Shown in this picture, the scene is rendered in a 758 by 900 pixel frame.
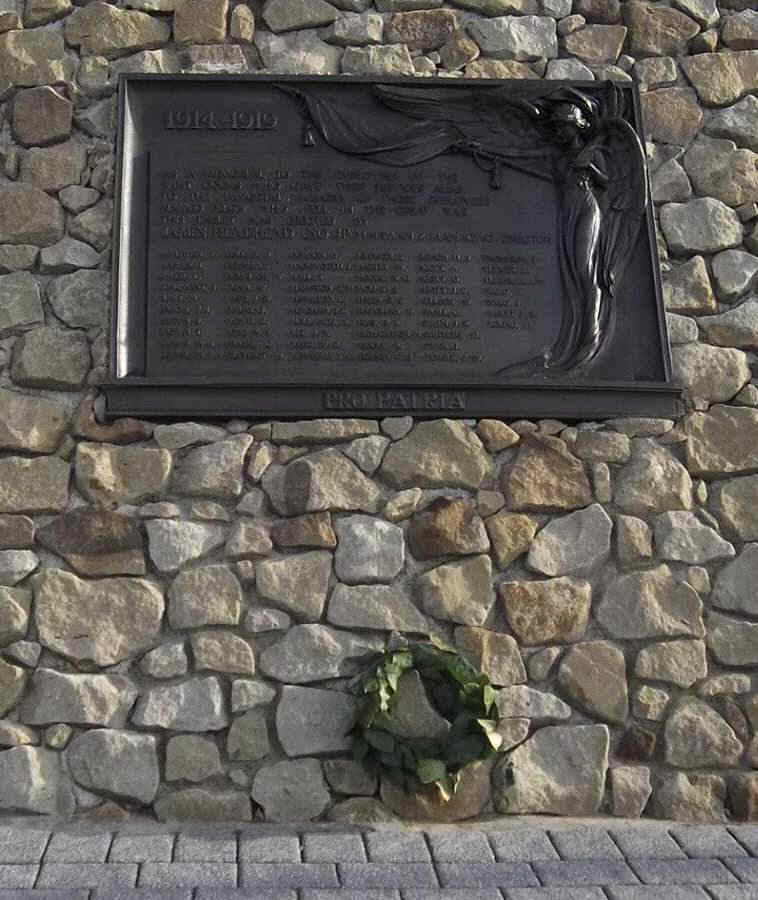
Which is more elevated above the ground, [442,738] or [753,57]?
[753,57]

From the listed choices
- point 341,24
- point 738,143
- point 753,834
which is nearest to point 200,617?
point 753,834

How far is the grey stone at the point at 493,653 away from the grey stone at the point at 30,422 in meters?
1.55

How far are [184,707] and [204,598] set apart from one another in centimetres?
35

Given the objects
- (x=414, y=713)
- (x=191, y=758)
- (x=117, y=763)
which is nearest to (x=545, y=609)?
(x=414, y=713)

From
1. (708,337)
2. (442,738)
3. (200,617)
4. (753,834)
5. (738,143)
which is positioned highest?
(738,143)

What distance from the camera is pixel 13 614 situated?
3.22 metres

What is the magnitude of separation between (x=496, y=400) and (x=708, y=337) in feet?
2.91

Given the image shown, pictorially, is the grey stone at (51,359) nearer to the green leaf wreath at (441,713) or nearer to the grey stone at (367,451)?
the grey stone at (367,451)

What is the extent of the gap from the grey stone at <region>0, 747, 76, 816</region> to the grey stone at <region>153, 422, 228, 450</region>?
42.7 inches

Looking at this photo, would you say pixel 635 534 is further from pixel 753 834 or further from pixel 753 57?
pixel 753 57

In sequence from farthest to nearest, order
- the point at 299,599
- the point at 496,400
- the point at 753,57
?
the point at 753,57, the point at 496,400, the point at 299,599

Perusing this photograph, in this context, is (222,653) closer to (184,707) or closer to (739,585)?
(184,707)

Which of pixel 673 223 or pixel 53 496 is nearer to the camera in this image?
pixel 53 496

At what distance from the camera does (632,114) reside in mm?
3822
